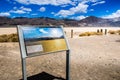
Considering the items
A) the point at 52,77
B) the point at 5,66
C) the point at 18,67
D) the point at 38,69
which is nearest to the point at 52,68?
the point at 38,69

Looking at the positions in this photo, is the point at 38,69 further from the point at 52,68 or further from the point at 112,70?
the point at 112,70

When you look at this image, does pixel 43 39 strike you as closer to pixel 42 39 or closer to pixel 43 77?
pixel 42 39

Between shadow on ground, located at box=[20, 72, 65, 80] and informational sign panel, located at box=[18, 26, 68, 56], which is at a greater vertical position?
informational sign panel, located at box=[18, 26, 68, 56]

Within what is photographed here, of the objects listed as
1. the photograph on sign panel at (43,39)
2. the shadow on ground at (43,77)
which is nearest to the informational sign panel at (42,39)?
the photograph on sign panel at (43,39)

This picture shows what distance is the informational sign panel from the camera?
3916mm

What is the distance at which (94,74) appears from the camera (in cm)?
545

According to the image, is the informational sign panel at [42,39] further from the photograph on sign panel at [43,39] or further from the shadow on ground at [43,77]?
the shadow on ground at [43,77]

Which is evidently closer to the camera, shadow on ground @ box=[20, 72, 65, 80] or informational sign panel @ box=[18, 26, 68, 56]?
informational sign panel @ box=[18, 26, 68, 56]

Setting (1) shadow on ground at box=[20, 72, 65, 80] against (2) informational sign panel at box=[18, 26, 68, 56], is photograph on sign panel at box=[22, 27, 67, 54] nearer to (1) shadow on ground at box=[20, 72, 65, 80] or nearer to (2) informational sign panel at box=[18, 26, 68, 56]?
(2) informational sign panel at box=[18, 26, 68, 56]

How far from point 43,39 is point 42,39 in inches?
1.2

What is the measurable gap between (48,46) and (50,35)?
0.36 meters

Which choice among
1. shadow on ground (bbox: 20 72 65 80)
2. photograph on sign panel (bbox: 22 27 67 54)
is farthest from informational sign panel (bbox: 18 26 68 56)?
shadow on ground (bbox: 20 72 65 80)

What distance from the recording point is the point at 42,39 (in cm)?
424

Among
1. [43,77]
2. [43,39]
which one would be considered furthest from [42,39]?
[43,77]
